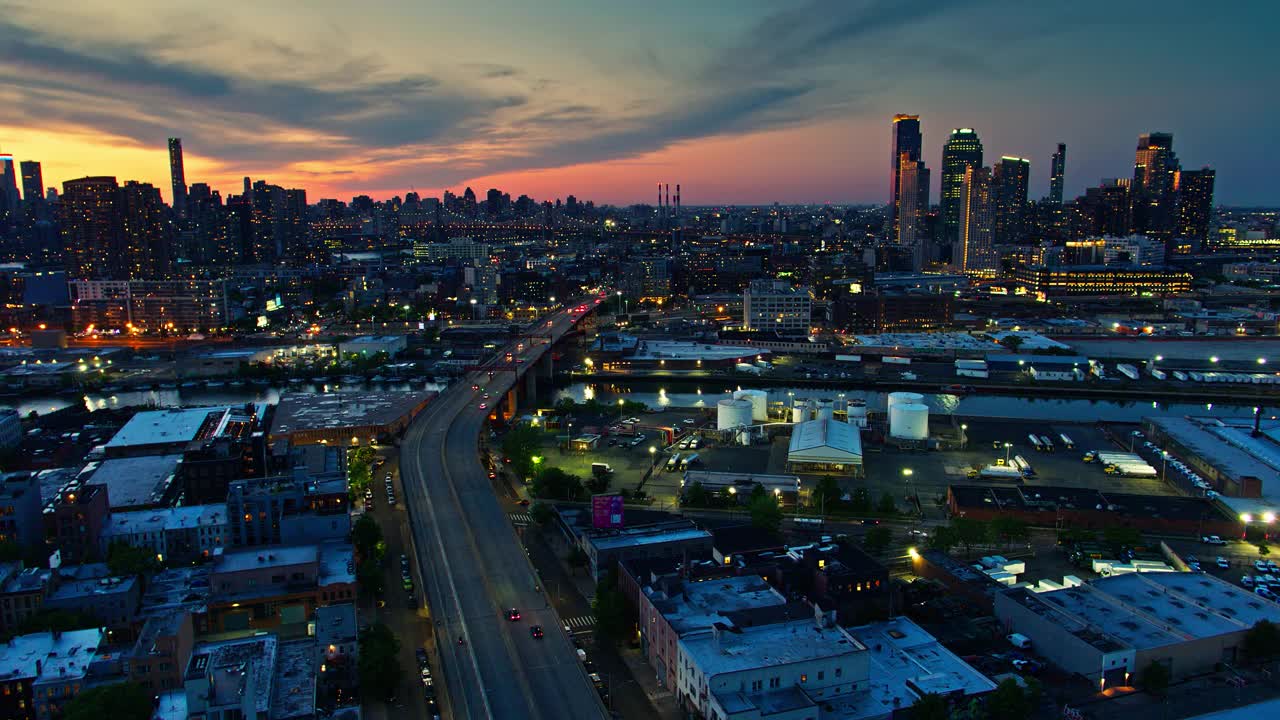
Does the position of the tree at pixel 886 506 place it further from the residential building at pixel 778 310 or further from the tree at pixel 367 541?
the residential building at pixel 778 310

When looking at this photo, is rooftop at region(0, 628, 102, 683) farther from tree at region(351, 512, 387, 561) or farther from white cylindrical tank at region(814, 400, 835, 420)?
white cylindrical tank at region(814, 400, 835, 420)

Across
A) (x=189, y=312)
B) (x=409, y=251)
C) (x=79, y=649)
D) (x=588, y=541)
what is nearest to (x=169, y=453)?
(x=79, y=649)

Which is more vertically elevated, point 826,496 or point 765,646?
point 765,646

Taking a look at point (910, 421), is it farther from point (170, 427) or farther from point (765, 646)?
point (170, 427)

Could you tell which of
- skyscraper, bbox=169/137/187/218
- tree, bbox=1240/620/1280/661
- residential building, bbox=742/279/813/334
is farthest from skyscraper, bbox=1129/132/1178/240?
skyscraper, bbox=169/137/187/218

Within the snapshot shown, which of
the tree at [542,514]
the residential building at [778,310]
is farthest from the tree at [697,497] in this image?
the residential building at [778,310]

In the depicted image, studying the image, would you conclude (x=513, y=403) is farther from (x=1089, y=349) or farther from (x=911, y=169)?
(x=911, y=169)

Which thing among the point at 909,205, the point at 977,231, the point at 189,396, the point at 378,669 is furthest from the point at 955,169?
the point at 378,669

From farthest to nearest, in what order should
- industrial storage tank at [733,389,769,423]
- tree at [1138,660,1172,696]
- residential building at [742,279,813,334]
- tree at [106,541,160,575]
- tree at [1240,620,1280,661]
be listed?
residential building at [742,279,813,334] < industrial storage tank at [733,389,769,423] < tree at [106,541,160,575] < tree at [1240,620,1280,661] < tree at [1138,660,1172,696]
